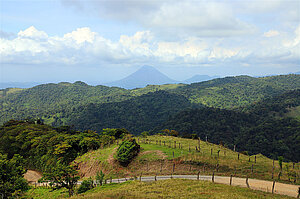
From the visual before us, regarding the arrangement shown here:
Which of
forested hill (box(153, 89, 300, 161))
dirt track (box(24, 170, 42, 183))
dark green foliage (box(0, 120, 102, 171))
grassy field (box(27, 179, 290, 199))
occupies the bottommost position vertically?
forested hill (box(153, 89, 300, 161))

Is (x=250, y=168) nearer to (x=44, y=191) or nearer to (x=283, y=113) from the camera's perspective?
(x=44, y=191)

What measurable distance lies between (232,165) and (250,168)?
126 inches

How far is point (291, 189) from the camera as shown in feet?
89.2

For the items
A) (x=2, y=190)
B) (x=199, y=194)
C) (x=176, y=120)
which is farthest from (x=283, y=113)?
(x=2, y=190)

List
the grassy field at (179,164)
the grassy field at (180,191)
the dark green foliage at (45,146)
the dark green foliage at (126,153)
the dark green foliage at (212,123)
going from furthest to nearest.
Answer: the dark green foliage at (212,123), the dark green foliage at (45,146), the dark green foliage at (126,153), the grassy field at (179,164), the grassy field at (180,191)

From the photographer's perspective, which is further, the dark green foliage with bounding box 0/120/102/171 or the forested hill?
the forested hill

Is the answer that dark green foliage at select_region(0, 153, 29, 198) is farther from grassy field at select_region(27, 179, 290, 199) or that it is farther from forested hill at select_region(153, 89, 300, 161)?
forested hill at select_region(153, 89, 300, 161)

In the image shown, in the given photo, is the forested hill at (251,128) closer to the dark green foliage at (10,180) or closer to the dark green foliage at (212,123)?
the dark green foliage at (212,123)

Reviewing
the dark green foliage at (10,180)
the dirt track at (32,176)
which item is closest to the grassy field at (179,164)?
the dirt track at (32,176)

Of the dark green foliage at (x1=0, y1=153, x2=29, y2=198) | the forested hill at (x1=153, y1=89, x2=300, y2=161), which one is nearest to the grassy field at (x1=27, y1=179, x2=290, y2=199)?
the dark green foliage at (x1=0, y1=153, x2=29, y2=198)

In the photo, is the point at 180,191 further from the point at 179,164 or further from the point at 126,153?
the point at 126,153

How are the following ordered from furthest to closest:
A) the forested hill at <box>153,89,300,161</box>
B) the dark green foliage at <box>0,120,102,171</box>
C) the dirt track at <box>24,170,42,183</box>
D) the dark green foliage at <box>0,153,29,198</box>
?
1. the forested hill at <box>153,89,300,161</box>
2. the dark green foliage at <box>0,120,102,171</box>
3. the dirt track at <box>24,170,42,183</box>
4. the dark green foliage at <box>0,153,29,198</box>

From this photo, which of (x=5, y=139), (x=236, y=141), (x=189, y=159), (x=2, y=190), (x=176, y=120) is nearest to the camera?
(x=2, y=190)

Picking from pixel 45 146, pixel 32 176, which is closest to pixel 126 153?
pixel 32 176
